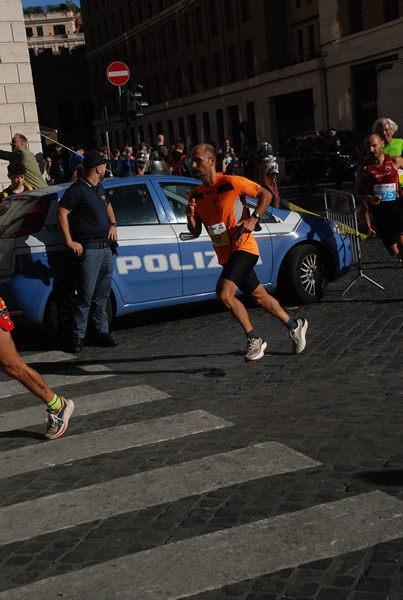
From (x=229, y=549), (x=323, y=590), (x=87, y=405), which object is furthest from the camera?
(x=87, y=405)

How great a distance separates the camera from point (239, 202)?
7.76m

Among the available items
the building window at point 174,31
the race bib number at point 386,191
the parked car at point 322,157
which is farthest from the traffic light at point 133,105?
the building window at point 174,31

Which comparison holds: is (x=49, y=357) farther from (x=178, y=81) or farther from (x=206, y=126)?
(x=178, y=81)

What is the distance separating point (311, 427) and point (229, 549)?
1.89m

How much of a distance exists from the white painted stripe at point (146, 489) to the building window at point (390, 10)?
41.5 m

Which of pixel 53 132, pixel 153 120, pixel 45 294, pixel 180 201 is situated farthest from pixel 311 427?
pixel 153 120

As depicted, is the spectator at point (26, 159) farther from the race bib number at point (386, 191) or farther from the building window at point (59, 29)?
the building window at point (59, 29)

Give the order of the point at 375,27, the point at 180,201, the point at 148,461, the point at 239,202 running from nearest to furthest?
the point at 148,461 → the point at 239,202 → the point at 180,201 → the point at 375,27

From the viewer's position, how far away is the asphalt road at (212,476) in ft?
12.7

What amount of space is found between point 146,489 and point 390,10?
42621 mm

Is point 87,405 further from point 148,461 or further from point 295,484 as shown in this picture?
point 295,484

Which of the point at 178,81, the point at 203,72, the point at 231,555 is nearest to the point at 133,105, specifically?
the point at 231,555

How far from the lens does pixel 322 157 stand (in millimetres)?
33562

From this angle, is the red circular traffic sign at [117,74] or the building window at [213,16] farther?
the building window at [213,16]
